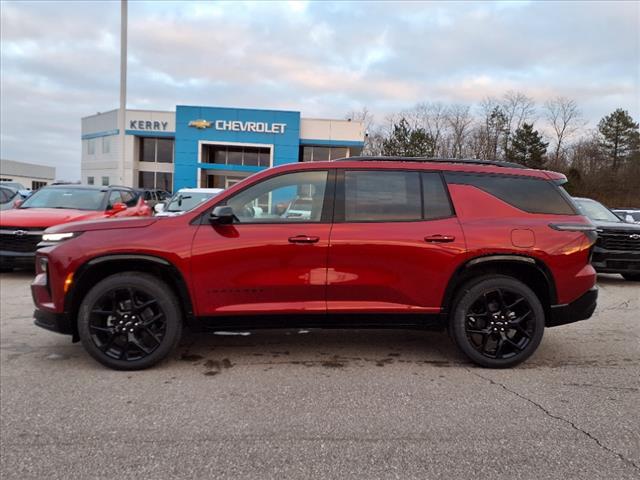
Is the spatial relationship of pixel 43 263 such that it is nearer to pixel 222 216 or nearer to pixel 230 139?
pixel 222 216

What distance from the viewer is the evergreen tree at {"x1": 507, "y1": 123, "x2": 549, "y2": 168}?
51719 millimetres

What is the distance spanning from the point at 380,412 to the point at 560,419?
4.13ft

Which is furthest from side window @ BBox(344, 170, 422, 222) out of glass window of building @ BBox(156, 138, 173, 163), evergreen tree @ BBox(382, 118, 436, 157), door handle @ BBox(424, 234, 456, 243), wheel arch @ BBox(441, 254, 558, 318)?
evergreen tree @ BBox(382, 118, 436, 157)

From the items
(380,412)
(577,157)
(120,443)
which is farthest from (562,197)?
(577,157)

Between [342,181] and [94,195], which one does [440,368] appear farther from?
[94,195]

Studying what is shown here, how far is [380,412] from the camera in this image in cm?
343

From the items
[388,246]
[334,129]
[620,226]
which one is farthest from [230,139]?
[388,246]

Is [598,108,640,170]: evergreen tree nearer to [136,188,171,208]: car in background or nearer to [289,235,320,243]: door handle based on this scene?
[136,188,171,208]: car in background

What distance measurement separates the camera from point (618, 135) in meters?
56.2

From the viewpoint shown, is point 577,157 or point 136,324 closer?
point 136,324

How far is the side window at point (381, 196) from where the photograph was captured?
13.8 ft

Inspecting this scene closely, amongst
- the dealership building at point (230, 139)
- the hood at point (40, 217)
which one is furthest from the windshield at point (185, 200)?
the dealership building at point (230, 139)

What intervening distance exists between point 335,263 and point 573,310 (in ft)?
7.22

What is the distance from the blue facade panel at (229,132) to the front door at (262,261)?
31449mm
